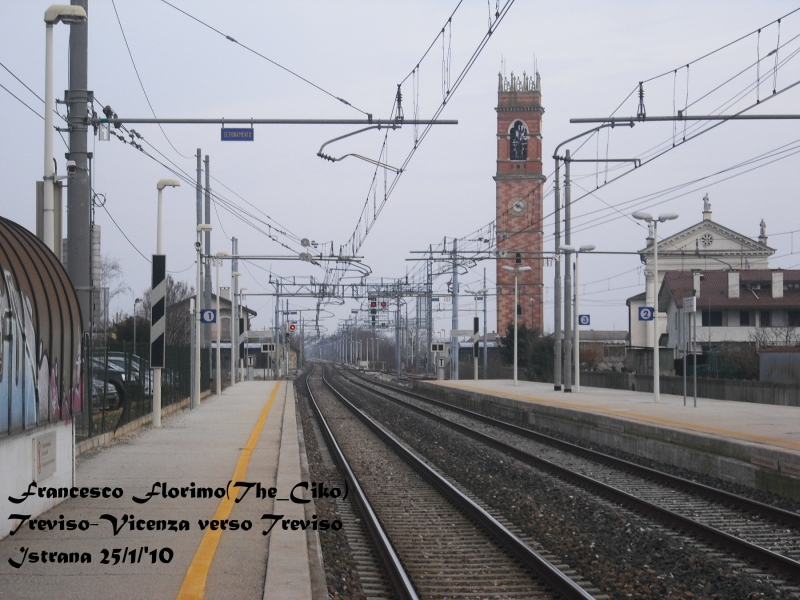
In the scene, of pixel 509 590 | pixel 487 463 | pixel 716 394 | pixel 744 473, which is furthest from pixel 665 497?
pixel 716 394

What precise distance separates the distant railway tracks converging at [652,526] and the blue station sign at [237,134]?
22.1ft

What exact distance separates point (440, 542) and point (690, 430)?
28.6 ft

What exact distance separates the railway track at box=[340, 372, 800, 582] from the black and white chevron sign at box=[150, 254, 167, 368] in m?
7.71

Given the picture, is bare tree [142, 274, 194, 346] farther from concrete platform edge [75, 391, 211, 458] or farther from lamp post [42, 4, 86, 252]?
lamp post [42, 4, 86, 252]

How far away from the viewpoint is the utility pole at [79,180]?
14750 millimetres

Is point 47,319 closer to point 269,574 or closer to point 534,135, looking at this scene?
point 269,574

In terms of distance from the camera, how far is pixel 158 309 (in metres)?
20.9

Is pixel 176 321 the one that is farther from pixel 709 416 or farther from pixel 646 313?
pixel 709 416

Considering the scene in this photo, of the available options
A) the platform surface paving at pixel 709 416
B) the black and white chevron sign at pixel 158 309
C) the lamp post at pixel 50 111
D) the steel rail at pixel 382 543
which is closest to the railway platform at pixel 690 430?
the platform surface paving at pixel 709 416

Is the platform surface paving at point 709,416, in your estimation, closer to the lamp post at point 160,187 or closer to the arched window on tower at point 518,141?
the lamp post at point 160,187

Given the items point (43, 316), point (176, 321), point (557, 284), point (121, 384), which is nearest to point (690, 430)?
point (43, 316)

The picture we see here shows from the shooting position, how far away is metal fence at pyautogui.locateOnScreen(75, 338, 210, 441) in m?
15.8

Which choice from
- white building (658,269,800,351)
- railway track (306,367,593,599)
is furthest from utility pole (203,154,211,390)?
white building (658,269,800,351)

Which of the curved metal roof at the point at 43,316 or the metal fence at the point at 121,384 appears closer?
the curved metal roof at the point at 43,316
